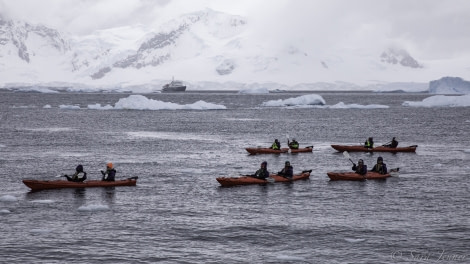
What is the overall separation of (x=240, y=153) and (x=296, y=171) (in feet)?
40.1

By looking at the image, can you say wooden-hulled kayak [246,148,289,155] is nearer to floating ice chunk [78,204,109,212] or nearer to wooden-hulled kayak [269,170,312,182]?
wooden-hulled kayak [269,170,312,182]

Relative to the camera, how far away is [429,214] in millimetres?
34469

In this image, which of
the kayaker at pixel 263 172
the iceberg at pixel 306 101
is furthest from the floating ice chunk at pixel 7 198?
the iceberg at pixel 306 101

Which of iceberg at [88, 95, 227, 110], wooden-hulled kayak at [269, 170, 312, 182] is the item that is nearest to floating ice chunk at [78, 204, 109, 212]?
wooden-hulled kayak at [269, 170, 312, 182]

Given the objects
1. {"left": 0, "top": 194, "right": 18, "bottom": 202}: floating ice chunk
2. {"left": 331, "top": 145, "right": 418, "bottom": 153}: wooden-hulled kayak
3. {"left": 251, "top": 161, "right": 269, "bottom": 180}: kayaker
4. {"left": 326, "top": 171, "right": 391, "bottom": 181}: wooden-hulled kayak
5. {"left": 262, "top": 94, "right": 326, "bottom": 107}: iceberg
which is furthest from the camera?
{"left": 262, "top": 94, "right": 326, "bottom": 107}: iceberg

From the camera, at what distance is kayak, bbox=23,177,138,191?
131 ft

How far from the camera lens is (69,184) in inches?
1609

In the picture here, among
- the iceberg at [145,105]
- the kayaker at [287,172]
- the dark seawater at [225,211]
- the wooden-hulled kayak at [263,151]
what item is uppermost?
the iceberg at [145,105]

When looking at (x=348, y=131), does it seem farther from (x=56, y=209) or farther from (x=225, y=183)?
(x=56, y=209)

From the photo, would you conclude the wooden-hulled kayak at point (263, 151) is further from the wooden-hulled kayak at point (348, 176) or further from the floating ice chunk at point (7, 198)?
the floating ice chunk at point (7, 198)

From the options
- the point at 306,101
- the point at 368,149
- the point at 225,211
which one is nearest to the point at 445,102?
the point at 306,101

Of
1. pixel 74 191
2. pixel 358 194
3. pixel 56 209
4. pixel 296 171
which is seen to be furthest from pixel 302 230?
pixel 296 171

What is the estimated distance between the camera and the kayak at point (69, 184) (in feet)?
131

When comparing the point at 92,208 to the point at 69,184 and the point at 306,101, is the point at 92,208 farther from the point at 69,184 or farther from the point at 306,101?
the point at 306,101
